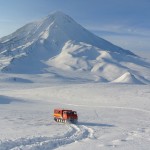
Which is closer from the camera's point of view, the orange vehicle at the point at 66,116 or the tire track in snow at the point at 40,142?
the tire track in snow at the point at 40,142

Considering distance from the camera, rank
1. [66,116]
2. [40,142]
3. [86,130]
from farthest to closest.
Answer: [66,116] → [86,130] → [40,142]

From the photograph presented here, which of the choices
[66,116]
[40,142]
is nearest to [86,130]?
[66,116]

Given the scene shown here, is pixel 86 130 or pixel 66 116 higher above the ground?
pixel 66 116

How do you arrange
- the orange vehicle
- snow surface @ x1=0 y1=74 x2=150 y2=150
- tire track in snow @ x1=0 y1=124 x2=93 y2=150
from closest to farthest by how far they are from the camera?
tire track in snow @ x1=0 y1=124 x2=93 y2=150 < snow surface @ x1=0 y1=74 x2=150 y2=150 < the orange vehicle

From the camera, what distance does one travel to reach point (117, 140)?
33.6 metres

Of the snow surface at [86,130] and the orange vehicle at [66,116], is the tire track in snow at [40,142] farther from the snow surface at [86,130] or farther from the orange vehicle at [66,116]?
the orange vehicle at [66,116]

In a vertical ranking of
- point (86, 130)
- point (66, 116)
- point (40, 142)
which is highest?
point (66, 116)

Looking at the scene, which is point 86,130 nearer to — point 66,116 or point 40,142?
point 66,116

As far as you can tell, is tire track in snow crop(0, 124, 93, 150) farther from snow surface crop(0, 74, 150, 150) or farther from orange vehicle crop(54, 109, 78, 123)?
orange vehicle crop(54, 109, 78, 123)

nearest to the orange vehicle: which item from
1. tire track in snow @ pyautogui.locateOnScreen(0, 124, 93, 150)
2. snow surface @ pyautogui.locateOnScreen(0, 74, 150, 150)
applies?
snow surface @ pyautogui.locateOnScreen(0, 74, 150, 150)

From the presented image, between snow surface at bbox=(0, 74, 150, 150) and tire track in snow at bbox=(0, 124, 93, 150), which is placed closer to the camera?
tire track in snow at bbox=(0, 124, 93, 150)

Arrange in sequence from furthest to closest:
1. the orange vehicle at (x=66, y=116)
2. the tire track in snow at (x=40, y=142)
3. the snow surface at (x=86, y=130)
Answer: the orange vehicle at (x=66, y=116), the snow surface at (x=86, y=130), the tire track in snow at (x=40, y=142)

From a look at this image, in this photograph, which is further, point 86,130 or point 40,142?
point 86,130

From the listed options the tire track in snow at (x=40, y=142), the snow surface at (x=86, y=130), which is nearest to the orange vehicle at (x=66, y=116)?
Result: the snow surface at (x=86, y=130)
